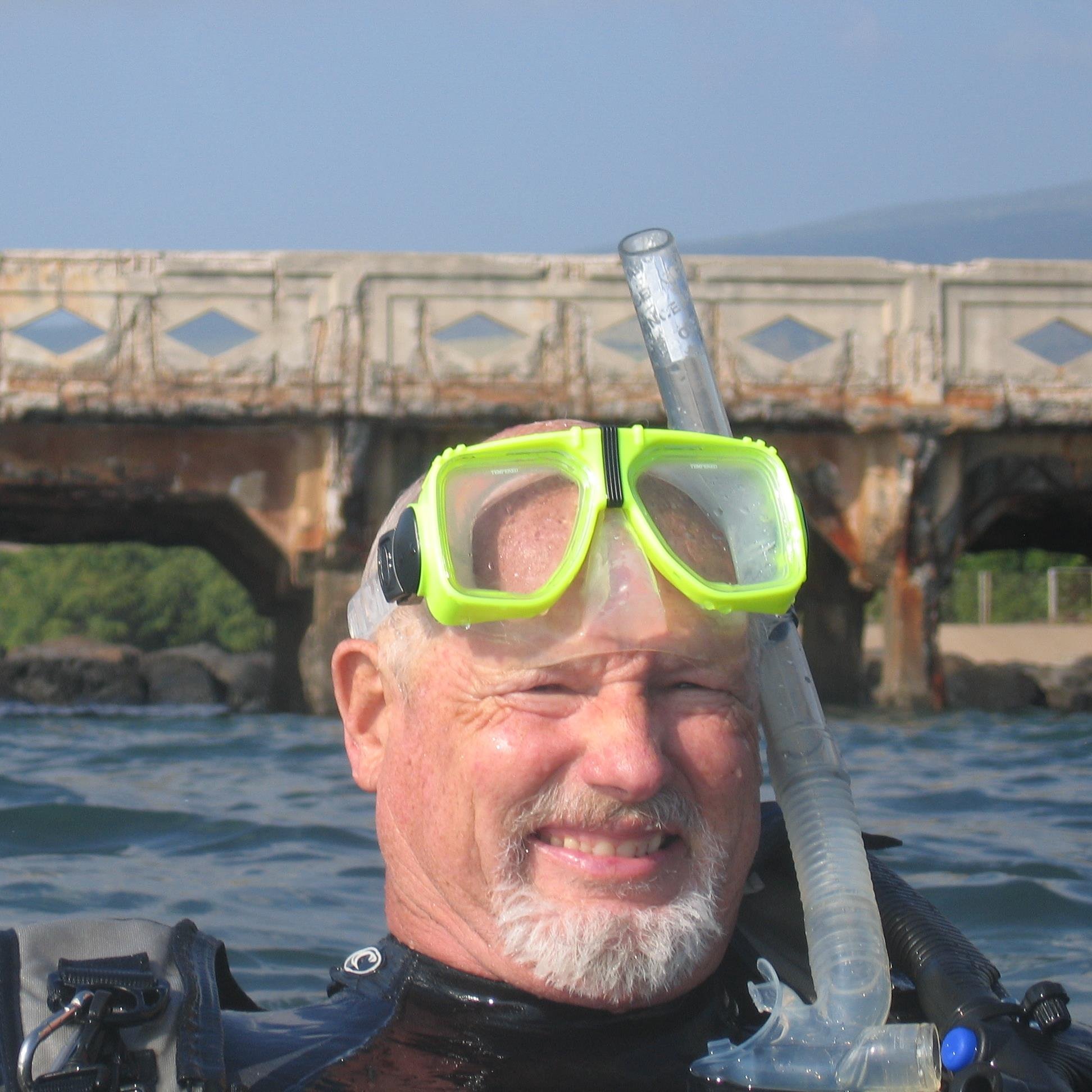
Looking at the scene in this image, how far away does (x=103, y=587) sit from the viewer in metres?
28.7

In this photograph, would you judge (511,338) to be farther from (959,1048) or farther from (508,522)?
(959,1048)

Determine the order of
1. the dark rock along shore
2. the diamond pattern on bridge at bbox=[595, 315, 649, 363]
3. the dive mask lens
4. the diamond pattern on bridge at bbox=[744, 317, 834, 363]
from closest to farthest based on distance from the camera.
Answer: the dive mask lens → the diamond pattern on bridge at bbox=[595, 315, 649, 363] → the diamond pattern on bridge at bbox=[744, 317, 834, 363] → the dark rock along shore

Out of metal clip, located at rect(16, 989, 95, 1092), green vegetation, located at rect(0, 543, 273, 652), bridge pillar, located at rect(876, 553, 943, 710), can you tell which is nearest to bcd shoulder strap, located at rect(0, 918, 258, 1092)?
metal clip, located at rect(16, 989, 95, 1092)

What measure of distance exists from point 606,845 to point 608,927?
0.09 metres

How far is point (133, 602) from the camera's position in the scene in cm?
2934

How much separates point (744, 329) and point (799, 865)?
9678 mm

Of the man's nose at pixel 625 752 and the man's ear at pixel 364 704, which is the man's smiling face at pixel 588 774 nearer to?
the man's nose at pixel 625 752

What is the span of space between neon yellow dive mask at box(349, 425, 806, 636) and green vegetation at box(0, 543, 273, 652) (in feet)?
90.1

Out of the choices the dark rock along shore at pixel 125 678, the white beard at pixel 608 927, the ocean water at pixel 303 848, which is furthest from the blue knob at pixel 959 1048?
the dark rock along shore at pixel 125 678

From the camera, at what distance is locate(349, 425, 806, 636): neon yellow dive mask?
1.69m

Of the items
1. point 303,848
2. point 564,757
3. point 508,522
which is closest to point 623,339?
point 303,848

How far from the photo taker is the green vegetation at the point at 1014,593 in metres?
24.1

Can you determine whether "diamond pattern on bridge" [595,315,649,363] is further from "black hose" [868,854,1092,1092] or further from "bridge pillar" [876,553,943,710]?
"black hose" [868,854,1092,1092]

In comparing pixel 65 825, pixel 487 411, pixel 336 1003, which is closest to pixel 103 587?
pixel 487 411
